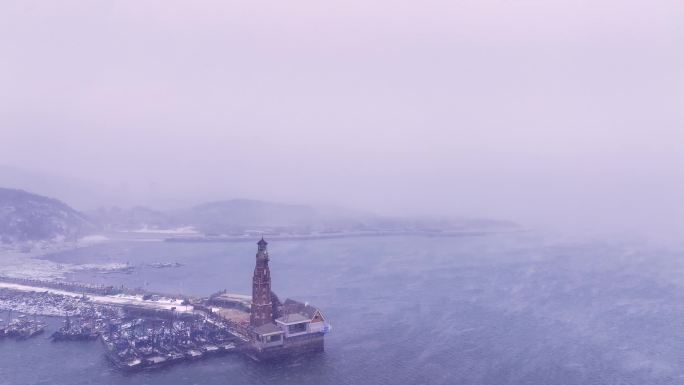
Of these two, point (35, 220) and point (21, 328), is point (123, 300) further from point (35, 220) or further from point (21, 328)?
point (35, 220)

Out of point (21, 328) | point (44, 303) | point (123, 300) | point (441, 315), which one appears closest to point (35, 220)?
point (44, 303)

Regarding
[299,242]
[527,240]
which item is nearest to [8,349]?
[299,242]

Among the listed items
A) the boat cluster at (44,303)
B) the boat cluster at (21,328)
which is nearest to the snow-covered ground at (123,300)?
the boat cluster at (44,303)

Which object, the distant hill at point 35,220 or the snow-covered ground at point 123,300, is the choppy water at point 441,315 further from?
the distant hill at point 35,220

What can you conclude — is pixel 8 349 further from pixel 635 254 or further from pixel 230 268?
pixel 635 254

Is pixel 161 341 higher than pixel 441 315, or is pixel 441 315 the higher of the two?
pixel 161 341

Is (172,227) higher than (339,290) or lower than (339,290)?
higher
